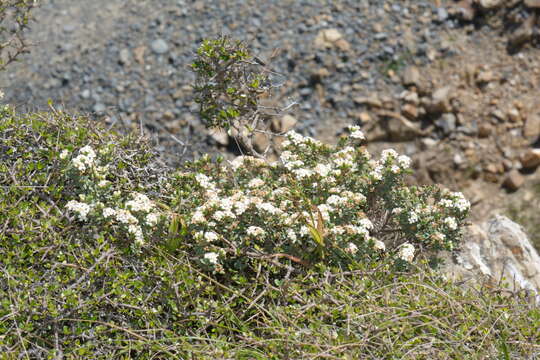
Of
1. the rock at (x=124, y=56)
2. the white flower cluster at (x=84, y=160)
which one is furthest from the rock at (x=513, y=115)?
the white flower cluster at (x=84, y=160)

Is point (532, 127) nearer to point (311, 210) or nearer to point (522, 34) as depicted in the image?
point (522, 34)

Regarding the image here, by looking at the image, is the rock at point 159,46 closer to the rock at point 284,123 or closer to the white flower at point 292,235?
the rock at point 284,123

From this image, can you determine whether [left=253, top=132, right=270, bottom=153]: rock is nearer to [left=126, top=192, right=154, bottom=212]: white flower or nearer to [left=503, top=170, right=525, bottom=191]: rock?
[left=503, top=170, right=525, bottom=191]: rock

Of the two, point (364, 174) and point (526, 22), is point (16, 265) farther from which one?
point (526, 22)

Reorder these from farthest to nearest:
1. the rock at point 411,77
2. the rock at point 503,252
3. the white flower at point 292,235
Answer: the rock at point 411,77 < the rock at point 503,252 < the white flower at point 292,235

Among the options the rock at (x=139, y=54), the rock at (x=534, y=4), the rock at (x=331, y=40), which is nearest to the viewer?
the rock at (x=534, y=4)

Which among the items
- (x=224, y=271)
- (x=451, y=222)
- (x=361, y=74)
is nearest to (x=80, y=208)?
(x=224, y=271)
